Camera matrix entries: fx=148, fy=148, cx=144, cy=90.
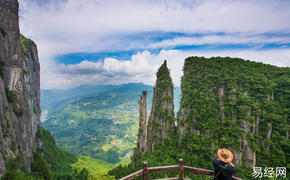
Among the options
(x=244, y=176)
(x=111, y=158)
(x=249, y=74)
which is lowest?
(x=111, y=158)

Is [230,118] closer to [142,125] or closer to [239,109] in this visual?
[239,109]

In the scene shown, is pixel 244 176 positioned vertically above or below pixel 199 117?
below

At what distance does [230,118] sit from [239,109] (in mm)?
2849

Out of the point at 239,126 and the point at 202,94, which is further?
the point at 202,94

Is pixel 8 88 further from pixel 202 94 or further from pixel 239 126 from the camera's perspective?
pixel 239 126

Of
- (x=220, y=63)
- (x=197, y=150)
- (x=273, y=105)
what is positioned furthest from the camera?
(x=220, y=63)

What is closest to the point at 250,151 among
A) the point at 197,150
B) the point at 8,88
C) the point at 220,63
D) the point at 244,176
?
the point at 244,176

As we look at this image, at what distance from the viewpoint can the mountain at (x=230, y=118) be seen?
2978 centimetres

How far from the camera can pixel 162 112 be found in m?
41.5

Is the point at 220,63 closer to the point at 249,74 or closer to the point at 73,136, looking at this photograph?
the point at 249,74

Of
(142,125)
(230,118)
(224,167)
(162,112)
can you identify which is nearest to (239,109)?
(230,118)

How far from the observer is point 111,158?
139 meters

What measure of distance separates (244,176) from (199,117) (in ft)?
45.3

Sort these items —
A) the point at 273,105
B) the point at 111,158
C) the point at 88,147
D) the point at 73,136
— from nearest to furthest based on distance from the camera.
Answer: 1. the point at 273,105
2. the point at 111,158
3. the point at 88,147
4. the point at 73,136
